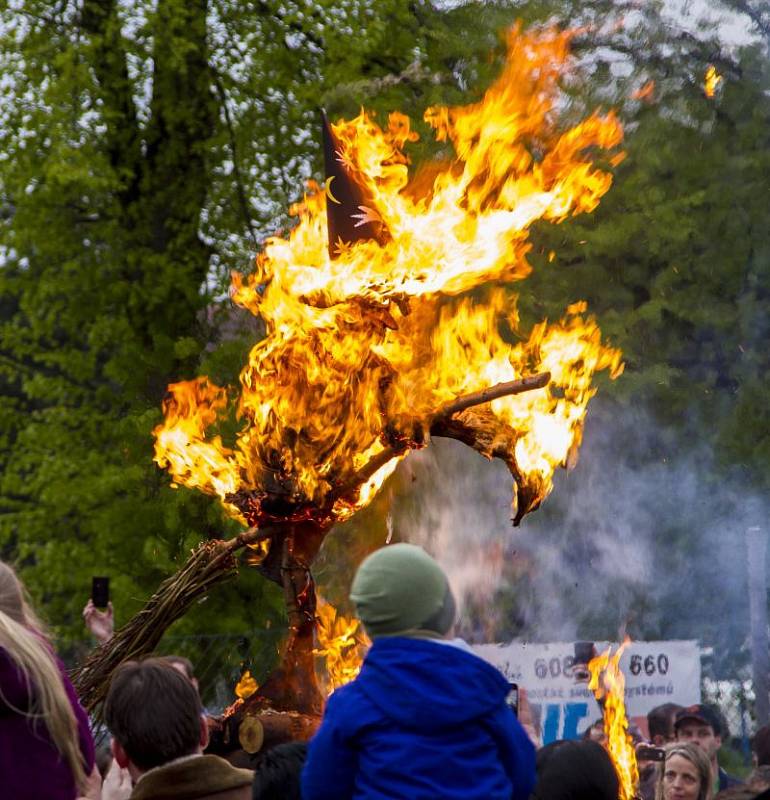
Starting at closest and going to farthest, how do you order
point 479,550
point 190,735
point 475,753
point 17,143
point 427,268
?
point 475,753 → point 190,735 → point 427,268 → point 479,550 → point 17,143

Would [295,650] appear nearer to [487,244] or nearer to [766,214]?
[487,244]

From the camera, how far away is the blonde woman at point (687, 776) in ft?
18.7

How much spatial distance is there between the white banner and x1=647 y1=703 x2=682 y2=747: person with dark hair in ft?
0.31

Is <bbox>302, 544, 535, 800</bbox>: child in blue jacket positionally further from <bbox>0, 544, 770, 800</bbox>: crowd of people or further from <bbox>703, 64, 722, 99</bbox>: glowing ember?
<bbox>703, 64, 722, 99</bbox>: glowing ember

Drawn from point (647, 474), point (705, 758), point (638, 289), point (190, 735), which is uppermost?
point (638, 289)

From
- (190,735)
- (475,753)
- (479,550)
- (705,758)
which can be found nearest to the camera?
(475,753)

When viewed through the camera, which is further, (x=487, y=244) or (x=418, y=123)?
(x=418, y=123)

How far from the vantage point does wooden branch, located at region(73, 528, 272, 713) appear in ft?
19.6

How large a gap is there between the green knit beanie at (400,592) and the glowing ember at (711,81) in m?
10.8

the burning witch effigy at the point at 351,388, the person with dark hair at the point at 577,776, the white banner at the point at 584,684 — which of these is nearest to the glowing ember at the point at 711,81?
the white banner at the point at 584,684

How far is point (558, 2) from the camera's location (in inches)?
513

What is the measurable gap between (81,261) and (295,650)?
10.3 m

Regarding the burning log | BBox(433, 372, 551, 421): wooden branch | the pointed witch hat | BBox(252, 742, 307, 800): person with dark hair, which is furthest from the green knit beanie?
the pointed witch hat

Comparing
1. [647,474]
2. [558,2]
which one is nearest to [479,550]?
[647,474]
